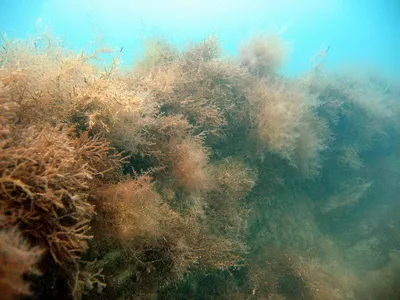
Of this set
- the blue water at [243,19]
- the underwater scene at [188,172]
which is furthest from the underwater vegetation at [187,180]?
the blue water at [243,19]

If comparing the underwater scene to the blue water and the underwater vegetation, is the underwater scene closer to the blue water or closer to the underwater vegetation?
the underwater vegetation

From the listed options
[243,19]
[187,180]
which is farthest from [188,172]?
[243,19]

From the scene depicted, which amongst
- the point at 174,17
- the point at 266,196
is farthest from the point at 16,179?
the point at 174,17

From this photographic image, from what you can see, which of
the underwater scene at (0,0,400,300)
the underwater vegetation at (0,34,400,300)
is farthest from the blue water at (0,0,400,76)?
the underwater vegetation at (0,34,400,300)

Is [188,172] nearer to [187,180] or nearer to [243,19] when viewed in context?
[187,180]

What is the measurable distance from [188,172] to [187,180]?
5.7 inches

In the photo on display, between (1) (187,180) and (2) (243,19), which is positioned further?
(2) (243,19)

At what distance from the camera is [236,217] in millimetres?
4562

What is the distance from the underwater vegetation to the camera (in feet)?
6.40

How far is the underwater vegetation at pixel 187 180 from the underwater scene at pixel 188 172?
25 millimetres

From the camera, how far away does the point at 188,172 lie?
12.1 feet

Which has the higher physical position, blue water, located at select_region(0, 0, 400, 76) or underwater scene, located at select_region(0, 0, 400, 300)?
blue water, located at select_region(0, 0, 400, 76)

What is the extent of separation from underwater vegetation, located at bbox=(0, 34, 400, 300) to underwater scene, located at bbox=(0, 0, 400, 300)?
2 centimetres

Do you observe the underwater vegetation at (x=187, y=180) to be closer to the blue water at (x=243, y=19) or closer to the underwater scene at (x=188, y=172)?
the underwater scene at (x=188, y=172)
